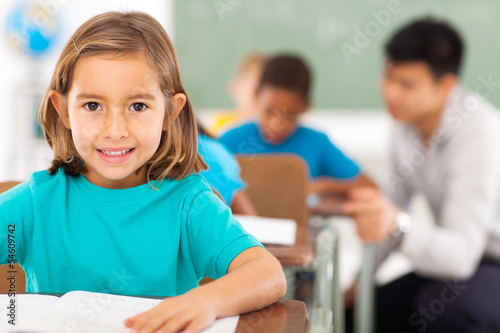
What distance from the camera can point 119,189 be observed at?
89 centimetres

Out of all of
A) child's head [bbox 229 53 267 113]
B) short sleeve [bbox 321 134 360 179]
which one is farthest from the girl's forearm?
child's head [bbox 229 53 267 113]

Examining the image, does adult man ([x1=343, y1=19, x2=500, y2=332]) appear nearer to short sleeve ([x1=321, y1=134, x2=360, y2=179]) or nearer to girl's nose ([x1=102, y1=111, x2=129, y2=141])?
short sleeve ([x1=321, y1=134, x2=360, y2=179])

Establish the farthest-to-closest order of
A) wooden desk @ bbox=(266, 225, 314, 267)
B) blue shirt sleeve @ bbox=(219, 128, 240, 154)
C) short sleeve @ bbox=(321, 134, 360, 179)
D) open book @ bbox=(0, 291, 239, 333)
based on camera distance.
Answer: short sleeve @ bbox=(321, 134, 360, 179), blue shirt sleeve @ bbox=(219, 128, 240, 154), wooden desk @ bbox=(266, 225, 314, 267), open book @ bbox=(0, 291, 239, 333)

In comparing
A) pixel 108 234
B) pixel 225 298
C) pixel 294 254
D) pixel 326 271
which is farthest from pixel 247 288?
pixel 326 271

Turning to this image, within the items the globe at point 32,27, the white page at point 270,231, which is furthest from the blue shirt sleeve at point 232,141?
the globe at point 32,27

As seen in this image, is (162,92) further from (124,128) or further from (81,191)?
(81,191)

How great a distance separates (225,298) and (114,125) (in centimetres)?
29

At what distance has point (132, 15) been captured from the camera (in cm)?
87

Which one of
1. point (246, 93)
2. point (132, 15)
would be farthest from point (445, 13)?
point (132, 15)

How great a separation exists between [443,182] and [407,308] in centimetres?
51

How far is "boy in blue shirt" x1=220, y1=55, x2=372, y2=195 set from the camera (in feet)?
8.15

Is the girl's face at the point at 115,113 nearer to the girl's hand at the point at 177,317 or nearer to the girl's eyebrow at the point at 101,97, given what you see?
the girl's eyebrow at the point at 101,97

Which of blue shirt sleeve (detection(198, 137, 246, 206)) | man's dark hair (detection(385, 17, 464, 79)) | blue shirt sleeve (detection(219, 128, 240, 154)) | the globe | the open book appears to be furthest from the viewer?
the globe

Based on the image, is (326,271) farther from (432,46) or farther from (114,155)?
(432,46)
